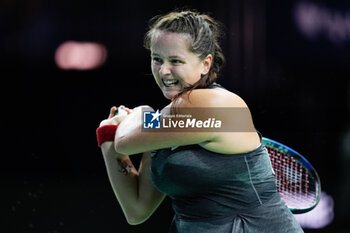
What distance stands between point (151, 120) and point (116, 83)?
4.85 ft

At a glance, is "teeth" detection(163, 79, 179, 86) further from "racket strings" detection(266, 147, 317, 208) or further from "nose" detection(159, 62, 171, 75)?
"racket strings" detection(266, 147, 317, 208)

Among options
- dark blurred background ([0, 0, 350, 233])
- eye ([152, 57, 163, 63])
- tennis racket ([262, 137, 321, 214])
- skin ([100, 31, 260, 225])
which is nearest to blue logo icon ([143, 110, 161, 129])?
skin ([100, 31, 260, 225])

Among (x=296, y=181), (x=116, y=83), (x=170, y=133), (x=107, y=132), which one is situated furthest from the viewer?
(x=116, y=83)

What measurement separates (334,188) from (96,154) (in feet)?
3.54

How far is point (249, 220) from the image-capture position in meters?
1.11

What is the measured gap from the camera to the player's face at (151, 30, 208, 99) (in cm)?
113

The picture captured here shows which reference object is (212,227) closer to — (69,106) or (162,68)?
(162,68)

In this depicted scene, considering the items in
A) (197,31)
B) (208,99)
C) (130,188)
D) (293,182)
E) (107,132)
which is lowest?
(293,182)

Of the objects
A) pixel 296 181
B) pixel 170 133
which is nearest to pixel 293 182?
pixel 296 181

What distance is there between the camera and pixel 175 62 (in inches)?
45.1

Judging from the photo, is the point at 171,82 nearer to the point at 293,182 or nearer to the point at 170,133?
the point at 170,133

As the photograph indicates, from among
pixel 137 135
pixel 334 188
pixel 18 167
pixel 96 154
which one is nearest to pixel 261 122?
pixel 334 188

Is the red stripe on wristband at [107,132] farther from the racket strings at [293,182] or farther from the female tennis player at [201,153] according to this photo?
the racket strings at [293,182]

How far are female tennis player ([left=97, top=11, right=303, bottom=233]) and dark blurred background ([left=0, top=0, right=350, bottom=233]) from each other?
125cm
